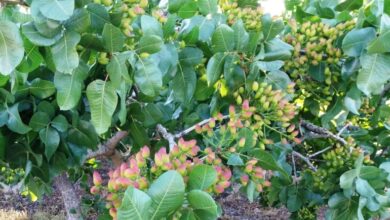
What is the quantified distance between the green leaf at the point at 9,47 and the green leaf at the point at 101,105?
6.1 inches

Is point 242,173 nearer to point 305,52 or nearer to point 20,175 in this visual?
point 305,52

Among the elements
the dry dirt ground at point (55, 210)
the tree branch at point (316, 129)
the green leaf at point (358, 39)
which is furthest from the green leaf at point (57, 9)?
the dry dirt ground at point (55, 210)

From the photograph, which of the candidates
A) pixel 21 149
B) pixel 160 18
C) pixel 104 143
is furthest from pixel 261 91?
pixel 104 143

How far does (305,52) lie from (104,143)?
98 centimetres

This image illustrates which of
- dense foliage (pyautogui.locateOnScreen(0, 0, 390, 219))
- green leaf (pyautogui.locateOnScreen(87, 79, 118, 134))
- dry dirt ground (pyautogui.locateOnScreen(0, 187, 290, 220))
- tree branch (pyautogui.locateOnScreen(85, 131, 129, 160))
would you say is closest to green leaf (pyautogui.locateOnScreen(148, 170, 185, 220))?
dense foliage (pyautogui.locateOnScreen(0, 0, 390, 219))

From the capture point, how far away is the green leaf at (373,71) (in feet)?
3.52

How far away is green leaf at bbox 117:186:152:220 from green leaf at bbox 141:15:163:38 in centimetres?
42

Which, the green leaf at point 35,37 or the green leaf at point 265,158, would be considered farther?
the green leaf at point 265,158

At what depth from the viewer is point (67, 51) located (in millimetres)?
821

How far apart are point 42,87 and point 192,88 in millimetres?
402

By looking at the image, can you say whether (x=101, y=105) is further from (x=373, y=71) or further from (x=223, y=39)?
(x=373, y=71)

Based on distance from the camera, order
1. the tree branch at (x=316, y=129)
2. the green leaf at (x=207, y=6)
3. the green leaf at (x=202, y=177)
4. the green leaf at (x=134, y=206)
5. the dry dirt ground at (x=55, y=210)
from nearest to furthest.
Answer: the green leaf at (x=134, y=206), the green leaf at (x=202, y=177), the green leaf at (x=207, y=6), the tree branch at (x=316, y=129), the dry dirt ground at (x=55, y=210)

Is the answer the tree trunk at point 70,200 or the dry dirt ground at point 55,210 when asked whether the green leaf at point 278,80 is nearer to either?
the tree trunk at point 70,200

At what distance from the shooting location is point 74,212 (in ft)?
10.4
